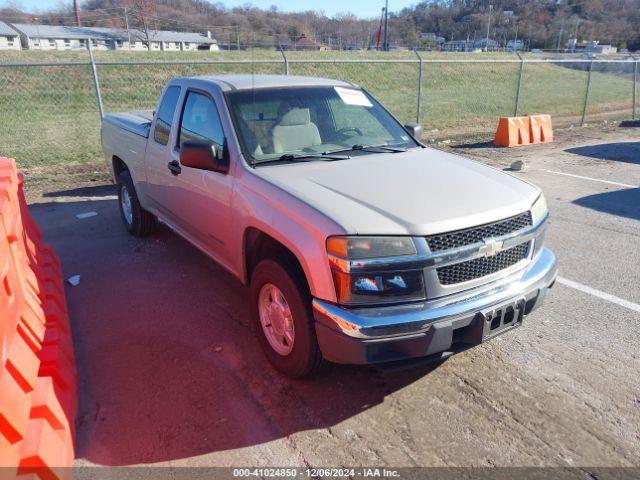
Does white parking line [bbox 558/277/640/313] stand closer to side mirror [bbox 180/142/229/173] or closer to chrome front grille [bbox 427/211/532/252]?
chrome front grille [bbox 427/211/532/252]

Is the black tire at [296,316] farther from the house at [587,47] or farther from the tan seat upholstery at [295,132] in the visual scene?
the house at [587,47]

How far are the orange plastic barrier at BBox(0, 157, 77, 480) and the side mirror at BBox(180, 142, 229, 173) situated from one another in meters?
1.26

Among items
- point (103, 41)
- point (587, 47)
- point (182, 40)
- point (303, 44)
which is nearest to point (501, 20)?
point (587, 47)

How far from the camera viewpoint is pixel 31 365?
2779mm

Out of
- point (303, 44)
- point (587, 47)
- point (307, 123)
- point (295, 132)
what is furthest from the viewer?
point (587, 47)

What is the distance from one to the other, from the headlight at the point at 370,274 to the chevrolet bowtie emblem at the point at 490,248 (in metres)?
0.45

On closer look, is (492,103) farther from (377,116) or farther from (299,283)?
(299,283)

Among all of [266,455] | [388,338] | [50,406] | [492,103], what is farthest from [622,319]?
[492,103]

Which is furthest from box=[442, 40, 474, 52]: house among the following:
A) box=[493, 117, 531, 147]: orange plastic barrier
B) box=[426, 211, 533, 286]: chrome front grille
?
box=[426, 211, 533, 286]: chrome front grille

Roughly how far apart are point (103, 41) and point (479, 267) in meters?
53.0

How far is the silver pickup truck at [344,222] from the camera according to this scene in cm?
277

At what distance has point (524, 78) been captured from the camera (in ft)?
92.6

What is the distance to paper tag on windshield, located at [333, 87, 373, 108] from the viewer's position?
14.9 feet

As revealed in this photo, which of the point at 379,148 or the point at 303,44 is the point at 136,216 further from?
the point at 379,148
